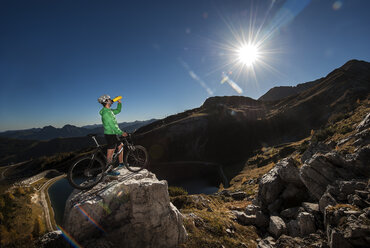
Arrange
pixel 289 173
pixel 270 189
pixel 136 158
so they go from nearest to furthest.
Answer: pixel 136 158 < pixel 289 173 < pixel 270 189

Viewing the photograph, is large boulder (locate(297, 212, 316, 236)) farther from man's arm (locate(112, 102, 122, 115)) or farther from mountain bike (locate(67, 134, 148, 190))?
man's arm (locate(112, 102, 122, 115))

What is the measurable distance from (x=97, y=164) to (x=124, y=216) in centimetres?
310

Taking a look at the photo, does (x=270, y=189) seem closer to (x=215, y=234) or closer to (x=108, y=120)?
(x=215, y=234)

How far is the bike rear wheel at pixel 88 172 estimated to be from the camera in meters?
6.98

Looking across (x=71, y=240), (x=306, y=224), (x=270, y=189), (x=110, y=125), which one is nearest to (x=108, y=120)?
(x=110, y=125)

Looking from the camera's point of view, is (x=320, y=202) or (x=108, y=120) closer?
(x=108, y=120)

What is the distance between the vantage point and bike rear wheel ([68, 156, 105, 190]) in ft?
22.9

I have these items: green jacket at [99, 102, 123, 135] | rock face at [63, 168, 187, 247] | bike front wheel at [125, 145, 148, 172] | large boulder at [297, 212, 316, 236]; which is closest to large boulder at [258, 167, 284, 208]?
large boulder at [297, 212, 316, 236]

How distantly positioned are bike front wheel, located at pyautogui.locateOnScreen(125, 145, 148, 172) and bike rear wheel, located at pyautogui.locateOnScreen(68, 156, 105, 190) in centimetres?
159

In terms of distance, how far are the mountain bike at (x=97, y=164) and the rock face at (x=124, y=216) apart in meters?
0.52

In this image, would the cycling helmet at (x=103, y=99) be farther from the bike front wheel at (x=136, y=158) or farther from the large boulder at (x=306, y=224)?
the large boulder at (x=306, y=224)

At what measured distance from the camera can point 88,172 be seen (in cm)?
760

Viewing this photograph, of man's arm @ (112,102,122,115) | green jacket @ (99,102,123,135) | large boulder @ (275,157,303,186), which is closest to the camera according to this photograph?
green jacket @ (99,102,123,135)

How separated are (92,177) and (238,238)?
1045 cm
